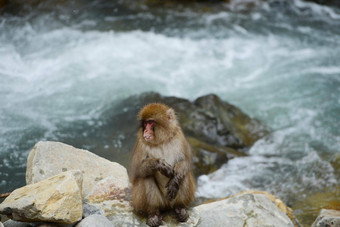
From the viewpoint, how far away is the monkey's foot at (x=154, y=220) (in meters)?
3.78

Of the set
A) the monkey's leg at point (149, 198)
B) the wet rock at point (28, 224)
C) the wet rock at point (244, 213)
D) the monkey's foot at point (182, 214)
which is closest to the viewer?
the wet rock at point (28, 224)

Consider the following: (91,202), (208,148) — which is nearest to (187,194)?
(91,202)

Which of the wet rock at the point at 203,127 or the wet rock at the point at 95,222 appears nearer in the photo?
the wet rock at the point at 95,222

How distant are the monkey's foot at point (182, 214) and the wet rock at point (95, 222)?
0.65 metres

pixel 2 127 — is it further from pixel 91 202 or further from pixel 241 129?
pixel 241 129

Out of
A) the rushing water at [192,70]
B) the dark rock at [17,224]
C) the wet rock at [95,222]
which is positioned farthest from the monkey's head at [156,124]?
the rushing water at [192,70]

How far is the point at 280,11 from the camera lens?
13.3 metres

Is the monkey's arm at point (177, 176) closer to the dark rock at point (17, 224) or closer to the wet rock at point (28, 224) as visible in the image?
the wet rock at point (28, 224)

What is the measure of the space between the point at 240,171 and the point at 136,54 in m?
4.46

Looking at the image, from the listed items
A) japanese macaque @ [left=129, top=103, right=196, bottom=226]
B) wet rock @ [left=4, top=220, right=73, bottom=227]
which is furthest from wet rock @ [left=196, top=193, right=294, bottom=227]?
wet rock @ [left=4, top=220, right=73, bottom=227]

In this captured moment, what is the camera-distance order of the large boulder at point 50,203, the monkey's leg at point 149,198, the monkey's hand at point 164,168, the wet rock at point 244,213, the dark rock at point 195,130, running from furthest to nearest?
1. the dark rock at point 195,130
2. the wet rock at point 244,213
3. the monkey's leg at point 149,198
4. the monkey's hand at point 164,168
5. the large boulder at point 50,203

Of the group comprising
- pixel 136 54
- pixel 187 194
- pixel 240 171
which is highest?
pixel 187 194

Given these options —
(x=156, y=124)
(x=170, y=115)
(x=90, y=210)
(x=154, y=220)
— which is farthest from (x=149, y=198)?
(x=170, y=115)

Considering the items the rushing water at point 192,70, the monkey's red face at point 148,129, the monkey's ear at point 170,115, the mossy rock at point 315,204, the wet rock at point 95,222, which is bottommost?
the mossy rock at point 315,204
